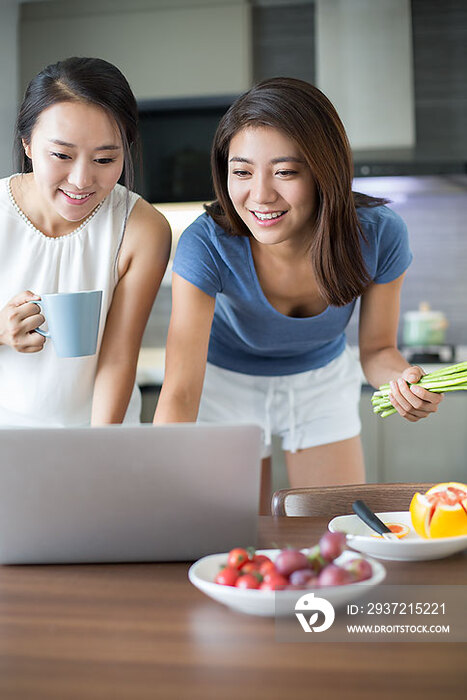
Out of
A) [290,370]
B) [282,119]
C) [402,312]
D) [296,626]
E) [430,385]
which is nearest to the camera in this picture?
[296,626]

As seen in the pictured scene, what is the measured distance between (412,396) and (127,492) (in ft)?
2.08

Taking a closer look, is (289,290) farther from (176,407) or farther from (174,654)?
(174,654)

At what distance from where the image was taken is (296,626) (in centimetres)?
79

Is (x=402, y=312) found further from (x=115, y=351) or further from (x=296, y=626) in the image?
(x=296, y=626)

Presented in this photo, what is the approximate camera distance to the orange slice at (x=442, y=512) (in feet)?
3.48

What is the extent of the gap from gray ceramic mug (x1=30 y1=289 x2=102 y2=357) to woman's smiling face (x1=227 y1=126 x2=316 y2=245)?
0.38 metres

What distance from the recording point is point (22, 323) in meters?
1.41

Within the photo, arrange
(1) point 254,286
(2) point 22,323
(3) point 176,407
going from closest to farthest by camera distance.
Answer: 1. (2) point 22,323
2. (3) point 176,407
3. (1) point 254,286

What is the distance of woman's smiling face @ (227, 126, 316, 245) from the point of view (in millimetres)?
1482

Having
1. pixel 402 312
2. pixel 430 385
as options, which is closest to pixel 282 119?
pixel 430 385

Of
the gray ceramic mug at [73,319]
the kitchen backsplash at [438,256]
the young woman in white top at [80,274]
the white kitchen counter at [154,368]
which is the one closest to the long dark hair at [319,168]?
the young woman in white top at [80,274]

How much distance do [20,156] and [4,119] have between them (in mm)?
2137

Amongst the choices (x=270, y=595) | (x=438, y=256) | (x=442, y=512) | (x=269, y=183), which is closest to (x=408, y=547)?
(x=442, y=512)

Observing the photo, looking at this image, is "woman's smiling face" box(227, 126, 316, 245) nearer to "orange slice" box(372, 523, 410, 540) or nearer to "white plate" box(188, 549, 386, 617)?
"orange slice" box(372, 523, 410, 540)
